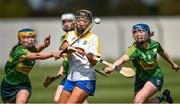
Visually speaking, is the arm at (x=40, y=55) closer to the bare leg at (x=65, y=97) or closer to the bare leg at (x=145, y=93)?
the bare leg at (x=65, y=97)

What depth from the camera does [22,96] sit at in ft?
51.5

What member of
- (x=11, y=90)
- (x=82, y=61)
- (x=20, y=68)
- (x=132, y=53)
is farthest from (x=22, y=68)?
(x=132, y=53)

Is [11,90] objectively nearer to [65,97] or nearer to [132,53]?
[65,97]

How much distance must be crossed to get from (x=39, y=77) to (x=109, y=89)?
590cm

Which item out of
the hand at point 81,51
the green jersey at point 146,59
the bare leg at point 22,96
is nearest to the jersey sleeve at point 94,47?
the hand at point 81,51

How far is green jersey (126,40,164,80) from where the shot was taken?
615 inches

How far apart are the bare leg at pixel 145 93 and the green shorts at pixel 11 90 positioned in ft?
6.79

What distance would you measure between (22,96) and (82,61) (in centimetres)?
200

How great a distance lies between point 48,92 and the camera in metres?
24.8

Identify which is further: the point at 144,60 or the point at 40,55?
the point at 144,60

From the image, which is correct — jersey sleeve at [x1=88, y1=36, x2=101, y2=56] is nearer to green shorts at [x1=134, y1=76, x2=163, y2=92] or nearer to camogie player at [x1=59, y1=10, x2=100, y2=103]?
camogie player at [x1=59, y1=10, x2=100, y2=103]

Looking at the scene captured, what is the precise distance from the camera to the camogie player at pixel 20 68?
51.0 ft

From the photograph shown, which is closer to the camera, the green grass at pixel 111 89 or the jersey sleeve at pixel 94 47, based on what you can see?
the jersey sleeve at pixel 94 47

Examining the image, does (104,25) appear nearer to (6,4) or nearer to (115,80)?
(115,80)
